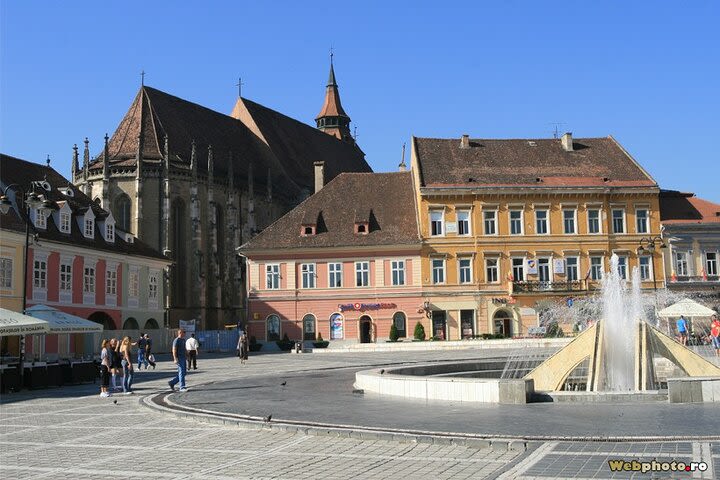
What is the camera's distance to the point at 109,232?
153 ft

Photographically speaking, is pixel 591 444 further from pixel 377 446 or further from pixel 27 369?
pixel 27 369

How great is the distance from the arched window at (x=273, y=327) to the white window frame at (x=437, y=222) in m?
11.5

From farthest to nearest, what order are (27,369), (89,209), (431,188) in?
(431,188)
(89,209)
(27,369)

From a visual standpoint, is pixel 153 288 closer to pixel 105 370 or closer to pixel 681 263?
pixel 105 370

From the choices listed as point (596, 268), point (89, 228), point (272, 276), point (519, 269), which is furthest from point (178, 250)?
point (596, 268)

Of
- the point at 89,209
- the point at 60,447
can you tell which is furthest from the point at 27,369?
the point at 89,209

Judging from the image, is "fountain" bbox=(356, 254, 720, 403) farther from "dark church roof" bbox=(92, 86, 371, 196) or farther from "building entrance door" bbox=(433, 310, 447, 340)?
"dark church roof" bbox=(92, 86, 371, 196)

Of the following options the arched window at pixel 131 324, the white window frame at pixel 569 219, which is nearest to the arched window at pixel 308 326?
the arched window at pixel 131 324

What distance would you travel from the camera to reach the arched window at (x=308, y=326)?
170 feet

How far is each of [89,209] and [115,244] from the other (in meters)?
3.00

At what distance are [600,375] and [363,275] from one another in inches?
1343

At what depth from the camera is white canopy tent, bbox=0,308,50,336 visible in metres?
22.7

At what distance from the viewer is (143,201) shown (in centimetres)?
6362

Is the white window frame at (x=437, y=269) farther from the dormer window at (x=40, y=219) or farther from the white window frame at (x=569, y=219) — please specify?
the dormer window at (x=40, y=219)
